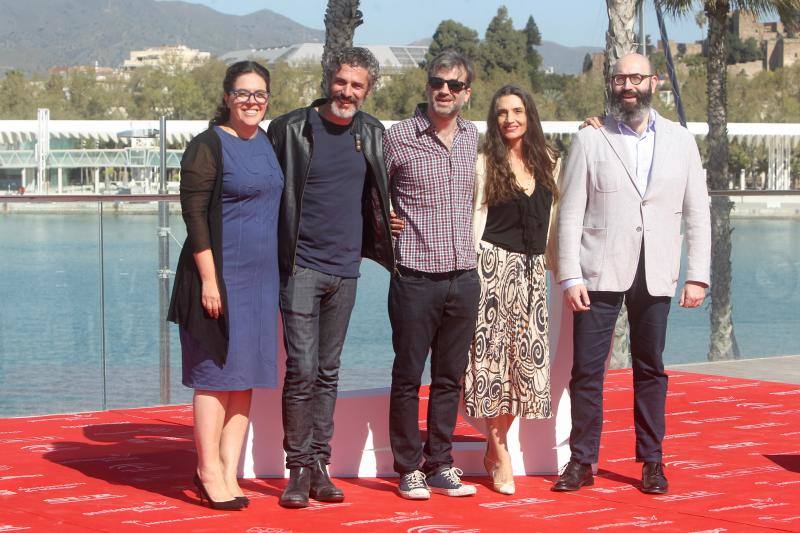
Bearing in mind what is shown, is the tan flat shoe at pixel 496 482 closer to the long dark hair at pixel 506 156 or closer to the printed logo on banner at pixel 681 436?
the long dark hair at pixel 506 156

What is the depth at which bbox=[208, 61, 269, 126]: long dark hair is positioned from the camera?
457 centimetres

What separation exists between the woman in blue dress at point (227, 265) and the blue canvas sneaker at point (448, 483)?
29.0 inches

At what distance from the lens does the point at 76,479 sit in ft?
16.7

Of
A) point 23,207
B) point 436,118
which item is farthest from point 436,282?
point 23,207

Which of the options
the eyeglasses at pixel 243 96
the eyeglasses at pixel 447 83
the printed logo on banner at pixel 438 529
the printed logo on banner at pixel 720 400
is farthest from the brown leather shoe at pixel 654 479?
the printed logo on banner at pixel 720 400

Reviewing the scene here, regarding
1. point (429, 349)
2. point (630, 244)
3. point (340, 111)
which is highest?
point (340, 111)

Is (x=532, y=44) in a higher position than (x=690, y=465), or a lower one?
higher

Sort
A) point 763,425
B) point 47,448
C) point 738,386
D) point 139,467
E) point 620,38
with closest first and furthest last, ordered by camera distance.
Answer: point 139,467
point 47,448
point 763,425
point 738,386
point 620,38

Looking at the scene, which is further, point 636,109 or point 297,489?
point 636,109

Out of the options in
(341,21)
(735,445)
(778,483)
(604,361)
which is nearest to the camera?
(604,361)

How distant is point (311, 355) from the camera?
466 centimetres

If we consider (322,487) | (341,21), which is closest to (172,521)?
(322,487)

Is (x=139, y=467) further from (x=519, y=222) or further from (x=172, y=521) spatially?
(x=519, y=222)

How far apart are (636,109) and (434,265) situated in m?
0.96
